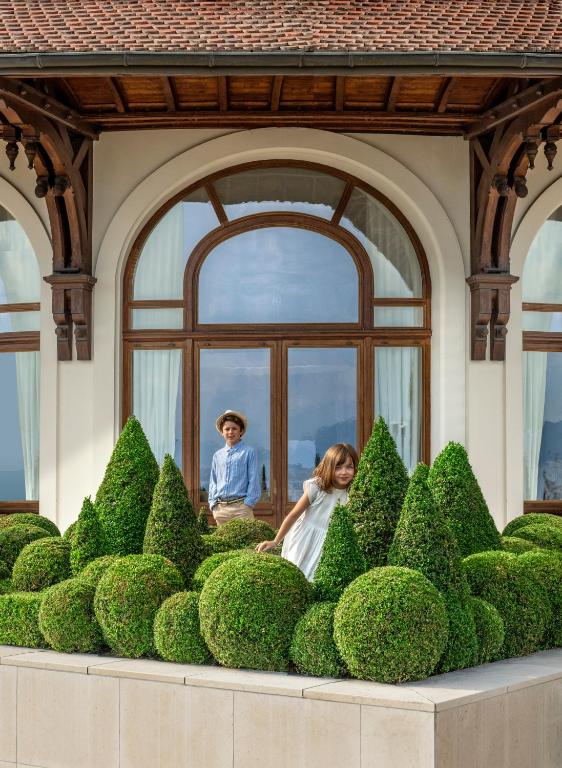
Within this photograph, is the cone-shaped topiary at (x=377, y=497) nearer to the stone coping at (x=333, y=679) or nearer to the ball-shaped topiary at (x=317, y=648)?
the ball-shaped topiary at (x=317, y=648)

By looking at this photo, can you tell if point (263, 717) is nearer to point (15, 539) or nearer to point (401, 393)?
point (15, 539)

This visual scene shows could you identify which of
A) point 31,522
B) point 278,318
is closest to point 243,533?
point 31,522

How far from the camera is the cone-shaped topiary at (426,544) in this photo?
683 centimetres

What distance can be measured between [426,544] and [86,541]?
2.55 m

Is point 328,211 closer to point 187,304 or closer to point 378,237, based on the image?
point 378,237

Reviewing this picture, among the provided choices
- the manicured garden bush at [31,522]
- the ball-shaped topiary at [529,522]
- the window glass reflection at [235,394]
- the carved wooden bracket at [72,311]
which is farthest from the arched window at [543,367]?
the manicured garden bush at [31,522]

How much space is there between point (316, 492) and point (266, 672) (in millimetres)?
1711

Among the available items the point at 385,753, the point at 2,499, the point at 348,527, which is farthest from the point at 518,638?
the point at 2,499

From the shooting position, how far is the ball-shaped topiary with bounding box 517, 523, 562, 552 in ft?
30.0

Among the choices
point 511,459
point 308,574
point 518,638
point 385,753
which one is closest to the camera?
point 385,753

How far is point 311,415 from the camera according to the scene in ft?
43.3

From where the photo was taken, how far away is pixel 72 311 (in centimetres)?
1279

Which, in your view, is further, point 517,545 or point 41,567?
point 517,545

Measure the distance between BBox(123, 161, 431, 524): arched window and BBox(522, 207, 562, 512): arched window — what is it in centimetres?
126
